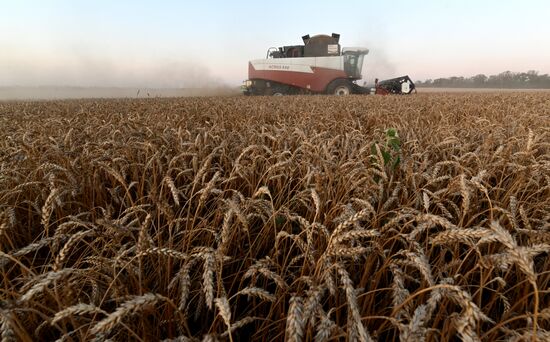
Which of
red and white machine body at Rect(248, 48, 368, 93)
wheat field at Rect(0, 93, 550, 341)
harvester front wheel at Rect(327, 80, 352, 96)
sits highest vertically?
red and white machine body at Rect(248, 48, 368, 93)

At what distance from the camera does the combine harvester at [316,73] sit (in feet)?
64.6

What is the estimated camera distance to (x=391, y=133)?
7.29 ft

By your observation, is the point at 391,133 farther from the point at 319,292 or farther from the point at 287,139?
the point at 319,292

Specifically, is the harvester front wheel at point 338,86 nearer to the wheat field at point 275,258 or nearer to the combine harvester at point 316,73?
the combine harvester at point 316,73

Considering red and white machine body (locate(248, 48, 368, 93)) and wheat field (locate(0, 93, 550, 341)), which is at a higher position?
red and white machine body (locate(248, 48, 368, 93))

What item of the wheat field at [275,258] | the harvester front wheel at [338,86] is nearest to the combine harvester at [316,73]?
the harvester front wheel at [338,86]

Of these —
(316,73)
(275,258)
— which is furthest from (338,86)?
(275,258)

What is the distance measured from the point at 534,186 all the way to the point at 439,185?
22.8 inches

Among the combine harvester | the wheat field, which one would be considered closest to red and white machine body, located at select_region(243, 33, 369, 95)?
the combine harvester

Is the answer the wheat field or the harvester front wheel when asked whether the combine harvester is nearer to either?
the harvester front wheel

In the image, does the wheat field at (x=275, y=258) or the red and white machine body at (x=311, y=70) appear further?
the red and white machine body at (x=311, y=70)

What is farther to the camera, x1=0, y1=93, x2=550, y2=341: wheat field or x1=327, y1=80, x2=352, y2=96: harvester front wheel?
x1=327, y1=80, x2=352, y2=96: harvester front wheel

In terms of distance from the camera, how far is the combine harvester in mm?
19688

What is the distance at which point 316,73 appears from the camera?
1972cm
